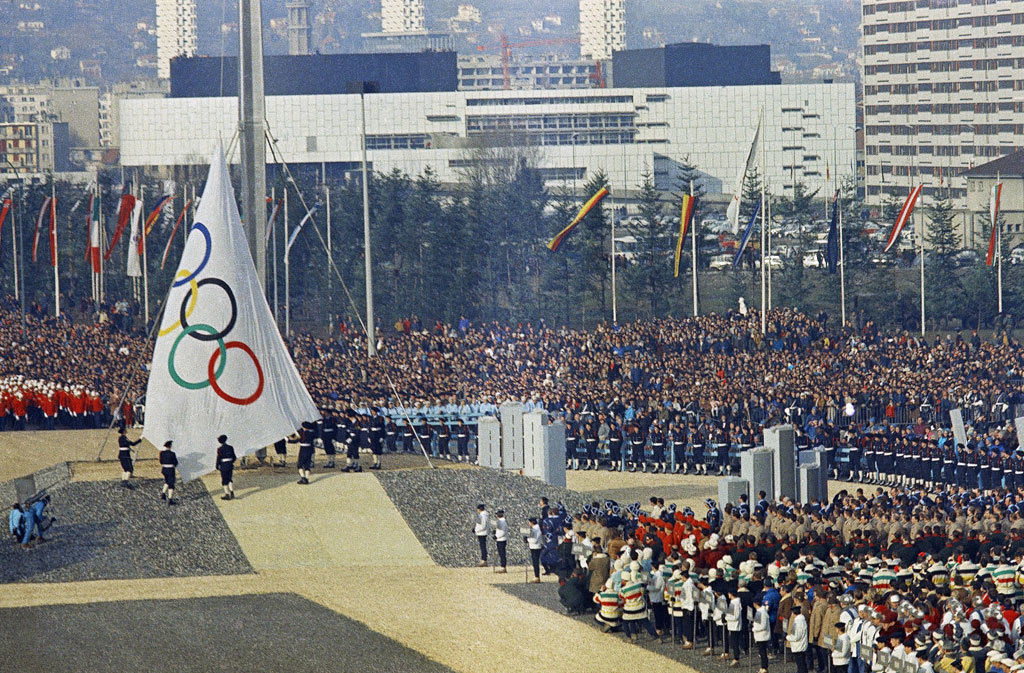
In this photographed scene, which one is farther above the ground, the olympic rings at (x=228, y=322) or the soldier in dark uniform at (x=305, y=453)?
the olympic rings at (x=228, y=322)

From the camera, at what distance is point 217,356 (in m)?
32.3

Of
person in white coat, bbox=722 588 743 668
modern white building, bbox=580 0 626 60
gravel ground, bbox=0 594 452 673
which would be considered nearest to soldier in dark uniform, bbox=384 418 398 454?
gravel ground, bbox=0 594 452 673

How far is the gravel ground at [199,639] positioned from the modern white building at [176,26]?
4329 centimetres

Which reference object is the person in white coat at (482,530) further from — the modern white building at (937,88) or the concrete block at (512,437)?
the modern white building at (937,88)

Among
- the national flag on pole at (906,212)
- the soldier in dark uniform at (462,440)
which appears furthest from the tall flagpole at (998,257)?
the soldier in dark uniform at (462,440)

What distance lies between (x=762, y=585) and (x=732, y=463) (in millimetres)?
16702

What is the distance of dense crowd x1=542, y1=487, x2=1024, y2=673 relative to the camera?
19.1 meters

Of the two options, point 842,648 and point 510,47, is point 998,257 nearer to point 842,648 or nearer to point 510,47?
point 842,648

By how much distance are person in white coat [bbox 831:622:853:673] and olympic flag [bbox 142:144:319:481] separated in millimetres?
15441

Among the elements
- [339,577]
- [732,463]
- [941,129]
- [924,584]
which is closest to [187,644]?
[339,577]

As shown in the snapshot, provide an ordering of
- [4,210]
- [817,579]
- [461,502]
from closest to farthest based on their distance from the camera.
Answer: [817,579] → [461,502] → [4,210]

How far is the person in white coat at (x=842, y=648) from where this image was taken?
19.7m

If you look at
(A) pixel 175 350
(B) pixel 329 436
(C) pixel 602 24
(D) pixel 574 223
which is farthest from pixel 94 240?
(C) pixel 602 24

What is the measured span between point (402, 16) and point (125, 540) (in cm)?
6791
